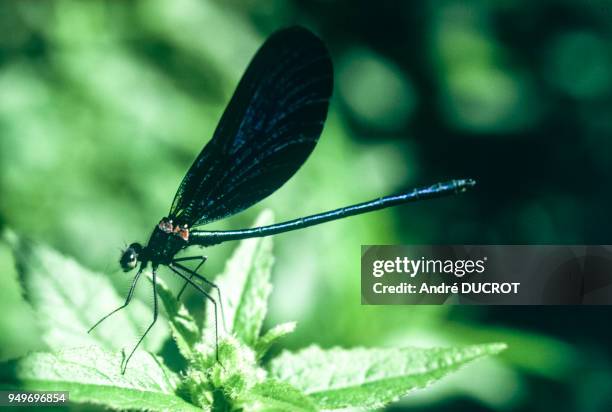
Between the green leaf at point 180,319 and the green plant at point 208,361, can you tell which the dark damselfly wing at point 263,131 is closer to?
the green plant at point 208,361

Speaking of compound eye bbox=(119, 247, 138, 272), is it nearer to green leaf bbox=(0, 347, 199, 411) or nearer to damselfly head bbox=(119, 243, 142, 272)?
damselfly head bbox=(119, 243, 142, 272)

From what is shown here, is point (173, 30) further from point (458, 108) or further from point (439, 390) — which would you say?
point (439, 390)

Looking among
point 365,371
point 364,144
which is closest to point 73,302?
point 365,371

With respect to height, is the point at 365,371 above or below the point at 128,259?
below

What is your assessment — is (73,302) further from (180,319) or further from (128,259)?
(180,319)

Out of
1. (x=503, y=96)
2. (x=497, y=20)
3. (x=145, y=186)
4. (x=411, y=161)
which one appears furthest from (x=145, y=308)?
(x=497, y=20)

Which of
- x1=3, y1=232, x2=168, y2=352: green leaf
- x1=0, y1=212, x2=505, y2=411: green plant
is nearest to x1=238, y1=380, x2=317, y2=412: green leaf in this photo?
x1=0, y1=212, x2=505, y2=411: green plant
